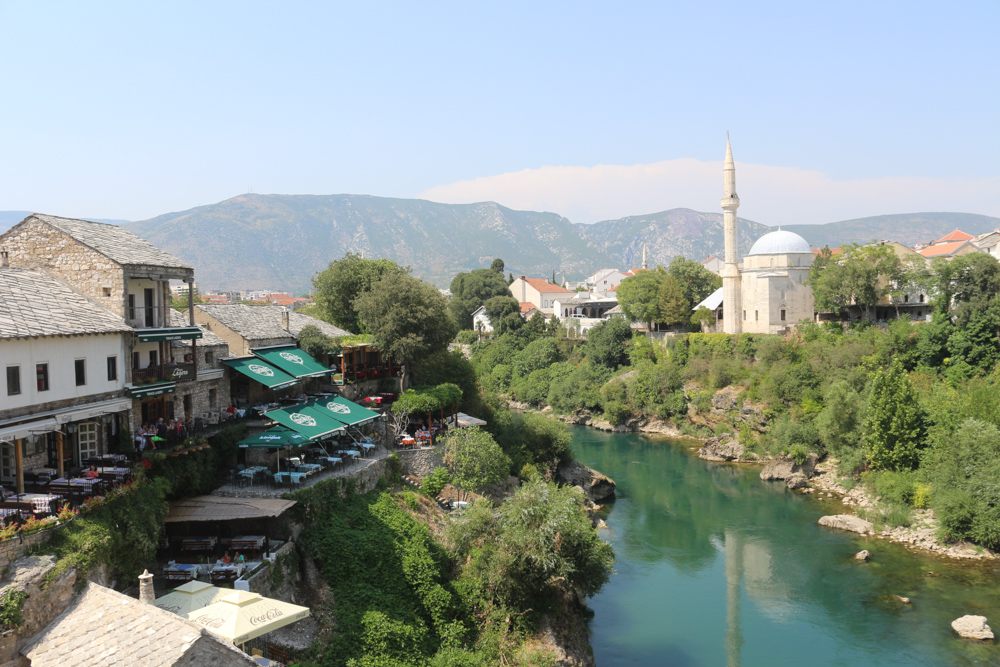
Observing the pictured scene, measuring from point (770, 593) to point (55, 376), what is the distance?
2485 centimetres

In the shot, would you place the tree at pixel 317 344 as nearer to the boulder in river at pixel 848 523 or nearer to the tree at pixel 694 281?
the boulder in river at pixel 848 523

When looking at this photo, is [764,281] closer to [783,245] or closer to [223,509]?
[783,245]

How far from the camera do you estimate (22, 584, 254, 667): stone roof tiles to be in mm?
11336

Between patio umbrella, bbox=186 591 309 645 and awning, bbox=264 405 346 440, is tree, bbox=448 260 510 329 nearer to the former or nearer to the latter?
awning, bbox=264 405 346 440

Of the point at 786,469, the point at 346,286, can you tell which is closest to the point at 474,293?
the point at 346,286

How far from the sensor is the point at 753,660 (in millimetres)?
21844

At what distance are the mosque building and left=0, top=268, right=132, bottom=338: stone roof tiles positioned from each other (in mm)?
50533

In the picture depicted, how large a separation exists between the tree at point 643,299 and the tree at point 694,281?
2.31 meters

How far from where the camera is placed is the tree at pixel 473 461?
27.0 metres

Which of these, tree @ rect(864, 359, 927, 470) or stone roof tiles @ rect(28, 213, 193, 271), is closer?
stone roof tiles @ rect(28, 213, 193, 271)

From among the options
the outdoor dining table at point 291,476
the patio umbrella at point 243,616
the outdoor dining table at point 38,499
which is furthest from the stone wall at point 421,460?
the outdoor dining table at point 38,499

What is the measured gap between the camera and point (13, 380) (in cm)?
1541

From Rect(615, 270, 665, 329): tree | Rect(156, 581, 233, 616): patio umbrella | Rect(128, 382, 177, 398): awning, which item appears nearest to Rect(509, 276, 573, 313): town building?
Rect(615, 270, 665, 329): tree

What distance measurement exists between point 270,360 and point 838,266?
4273 cm
